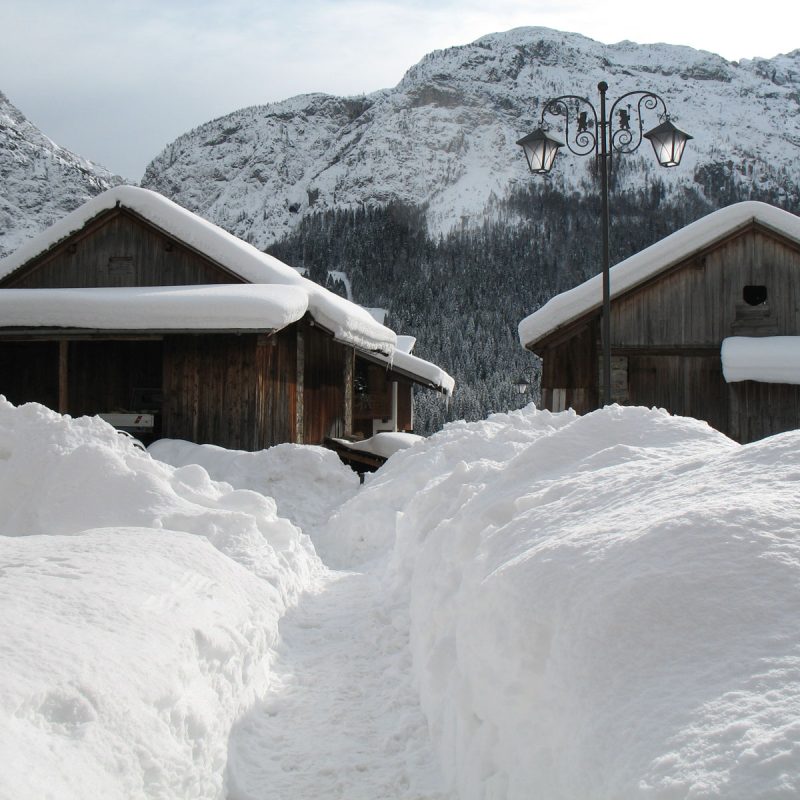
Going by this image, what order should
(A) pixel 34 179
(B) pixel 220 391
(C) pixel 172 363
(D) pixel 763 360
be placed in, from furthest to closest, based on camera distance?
(A) pixel 34 179 < (C) pixel 172 363 < (B) pixel 220 391 < (D) pixel 763 360

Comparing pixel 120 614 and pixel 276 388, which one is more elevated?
pixel 276 388

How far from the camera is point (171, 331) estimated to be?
12.8m

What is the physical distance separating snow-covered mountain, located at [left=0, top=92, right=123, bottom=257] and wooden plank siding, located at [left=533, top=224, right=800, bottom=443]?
163 metres

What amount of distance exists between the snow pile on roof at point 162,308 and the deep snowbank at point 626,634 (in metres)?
8.68

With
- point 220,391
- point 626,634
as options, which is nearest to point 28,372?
point 220,391

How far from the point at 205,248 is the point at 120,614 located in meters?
12.1

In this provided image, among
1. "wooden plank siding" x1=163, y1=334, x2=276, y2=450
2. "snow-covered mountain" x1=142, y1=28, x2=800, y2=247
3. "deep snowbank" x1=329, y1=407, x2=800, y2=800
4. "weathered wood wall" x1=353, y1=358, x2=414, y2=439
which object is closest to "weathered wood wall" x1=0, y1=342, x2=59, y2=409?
"wooden plank siding" x1=163, y1=334, x2=276, y2=450

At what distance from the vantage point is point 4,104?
184m

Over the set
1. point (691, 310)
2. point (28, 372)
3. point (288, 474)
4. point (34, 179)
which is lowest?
point (288, 474)

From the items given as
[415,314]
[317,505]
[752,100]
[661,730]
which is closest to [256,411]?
[317,505]

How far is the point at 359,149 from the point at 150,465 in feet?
593

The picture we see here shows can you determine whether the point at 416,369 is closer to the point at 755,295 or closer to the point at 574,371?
the point at 574,371

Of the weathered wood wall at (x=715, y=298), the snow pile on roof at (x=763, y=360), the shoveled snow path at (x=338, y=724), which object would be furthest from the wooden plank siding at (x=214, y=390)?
the shoveled snow path at (x=338, y=724)

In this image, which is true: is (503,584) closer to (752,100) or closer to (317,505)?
(317,505)
